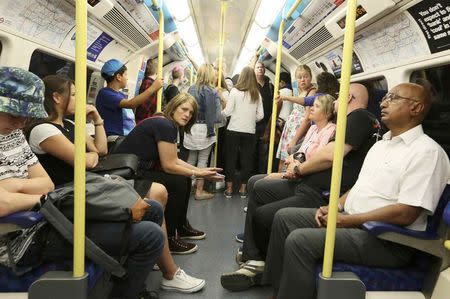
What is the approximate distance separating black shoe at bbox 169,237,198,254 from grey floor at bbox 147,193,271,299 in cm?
5

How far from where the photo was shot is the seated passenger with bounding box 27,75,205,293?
83.2 inches

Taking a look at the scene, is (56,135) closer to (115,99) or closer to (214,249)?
(115,99)

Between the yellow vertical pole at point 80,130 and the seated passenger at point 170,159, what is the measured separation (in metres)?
1.21

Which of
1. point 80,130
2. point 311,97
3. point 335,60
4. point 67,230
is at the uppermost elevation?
point 335,60

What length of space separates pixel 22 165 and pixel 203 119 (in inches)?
139

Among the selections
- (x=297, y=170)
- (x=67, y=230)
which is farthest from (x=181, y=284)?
(x=297, y=170)

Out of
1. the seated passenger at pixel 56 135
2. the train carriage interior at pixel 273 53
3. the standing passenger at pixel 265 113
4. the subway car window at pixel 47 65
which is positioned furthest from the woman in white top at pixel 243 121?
the seated passenger at pixel 56 135

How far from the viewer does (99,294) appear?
2.01 m

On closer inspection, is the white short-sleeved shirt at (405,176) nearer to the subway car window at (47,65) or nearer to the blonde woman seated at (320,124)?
the blonde woman seated at (320,124)

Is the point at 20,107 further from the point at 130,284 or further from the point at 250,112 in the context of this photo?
the point at 250,112

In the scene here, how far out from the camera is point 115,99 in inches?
140

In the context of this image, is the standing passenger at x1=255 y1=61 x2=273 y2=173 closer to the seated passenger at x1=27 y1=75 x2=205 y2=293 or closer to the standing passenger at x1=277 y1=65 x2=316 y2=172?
the standing passenger at x1=277 y1=65 x2=316 y2=172

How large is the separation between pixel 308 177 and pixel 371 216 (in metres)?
0.96

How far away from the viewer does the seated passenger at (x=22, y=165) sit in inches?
63.0
